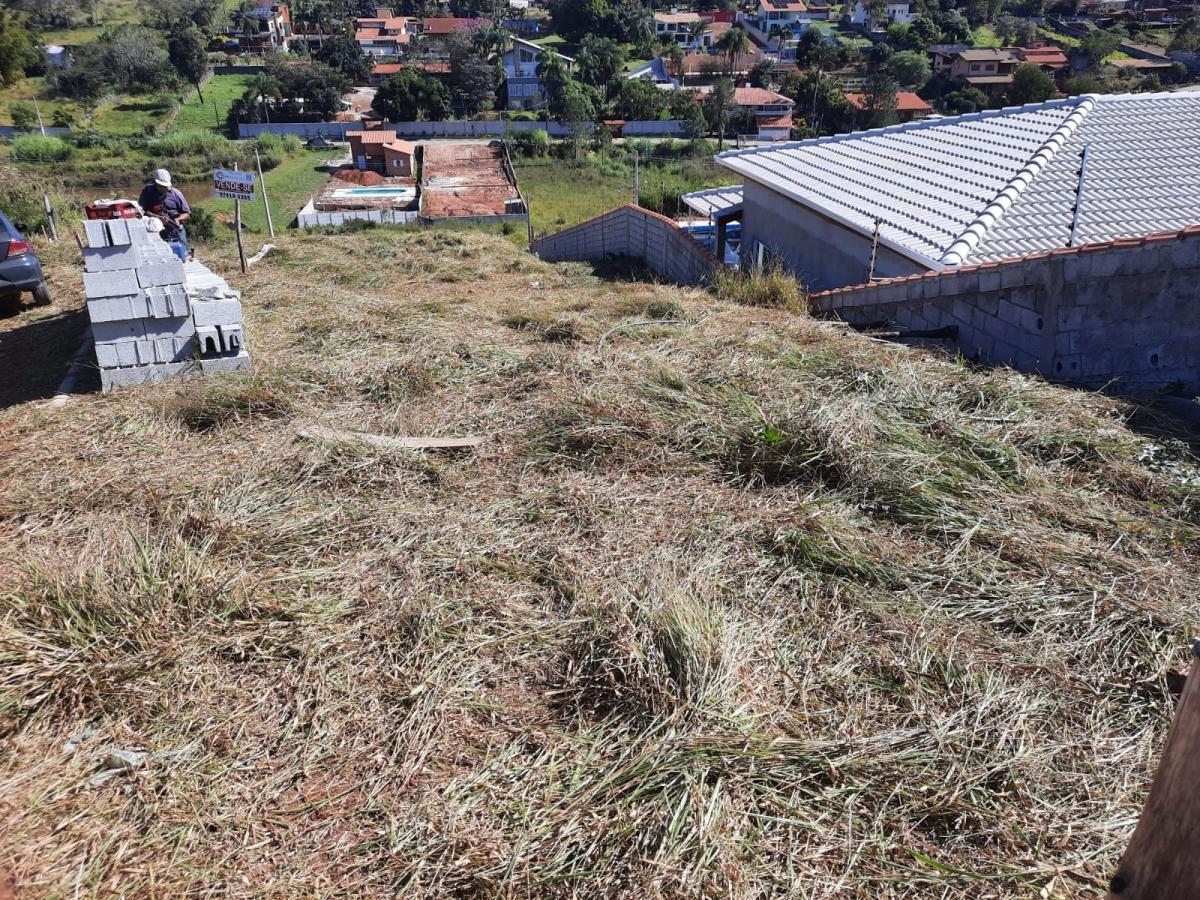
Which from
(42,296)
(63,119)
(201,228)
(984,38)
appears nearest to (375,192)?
(201,228)

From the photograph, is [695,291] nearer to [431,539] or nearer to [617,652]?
[431,539]

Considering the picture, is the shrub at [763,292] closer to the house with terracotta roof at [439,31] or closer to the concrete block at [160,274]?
the concrete block at [160,274]

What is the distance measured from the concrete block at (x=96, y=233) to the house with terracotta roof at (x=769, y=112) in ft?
184

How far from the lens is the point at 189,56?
6456cm

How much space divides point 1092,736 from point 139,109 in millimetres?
71428

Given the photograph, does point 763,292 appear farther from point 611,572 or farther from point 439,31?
point 439,31

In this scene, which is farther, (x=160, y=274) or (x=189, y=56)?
(x=189, y=56)

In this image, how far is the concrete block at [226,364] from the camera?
630cm

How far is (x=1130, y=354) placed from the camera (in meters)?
7.29

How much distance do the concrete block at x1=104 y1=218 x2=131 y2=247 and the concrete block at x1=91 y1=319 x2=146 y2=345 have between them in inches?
22.9

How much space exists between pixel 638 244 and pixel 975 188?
7.15 metres

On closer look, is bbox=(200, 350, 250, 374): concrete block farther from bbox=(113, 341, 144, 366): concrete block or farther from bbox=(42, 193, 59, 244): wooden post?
bbox=(42, 193, 59, 244): wooden post

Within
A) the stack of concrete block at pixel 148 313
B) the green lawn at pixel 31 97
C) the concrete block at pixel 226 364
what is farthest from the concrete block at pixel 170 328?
the green lawn at pixel 31 97

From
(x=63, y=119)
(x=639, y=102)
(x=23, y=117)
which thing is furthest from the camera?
(x=639, y=102)
